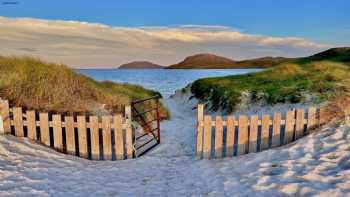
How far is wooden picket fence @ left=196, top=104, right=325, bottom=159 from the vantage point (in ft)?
19.8

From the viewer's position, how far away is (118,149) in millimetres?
6254

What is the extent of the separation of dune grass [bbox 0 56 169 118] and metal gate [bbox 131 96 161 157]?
0.95m

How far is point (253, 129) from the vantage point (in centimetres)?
610

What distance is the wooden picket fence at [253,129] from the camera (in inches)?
238

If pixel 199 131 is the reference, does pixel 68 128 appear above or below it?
above

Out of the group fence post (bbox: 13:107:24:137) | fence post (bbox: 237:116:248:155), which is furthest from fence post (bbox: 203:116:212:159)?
fence post (bbox: 13:107:24:137)

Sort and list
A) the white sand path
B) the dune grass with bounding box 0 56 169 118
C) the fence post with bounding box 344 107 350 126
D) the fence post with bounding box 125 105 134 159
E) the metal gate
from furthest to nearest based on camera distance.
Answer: the metal gate < the dune grass with bounding box 0 56 169 118 < the fence post with bounding box 125 105 134 159 < the fence post with bounding box 344 107 350 126 < the white sand path

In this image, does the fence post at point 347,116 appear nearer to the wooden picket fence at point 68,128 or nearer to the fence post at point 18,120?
the wooden picket fence at point 68,128

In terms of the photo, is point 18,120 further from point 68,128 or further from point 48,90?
point 48,90

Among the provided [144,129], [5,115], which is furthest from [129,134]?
[144,129]

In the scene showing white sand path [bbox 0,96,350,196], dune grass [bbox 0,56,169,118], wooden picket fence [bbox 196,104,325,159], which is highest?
dune grass [bbox 0,56,169,118]

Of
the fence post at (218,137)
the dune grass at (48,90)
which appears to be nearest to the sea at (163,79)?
the dune grass at (48,90)

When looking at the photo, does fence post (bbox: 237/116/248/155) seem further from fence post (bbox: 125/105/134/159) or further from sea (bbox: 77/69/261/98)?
sea (bbox: 77/69/261/98)

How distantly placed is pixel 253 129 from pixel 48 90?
5.82 m
